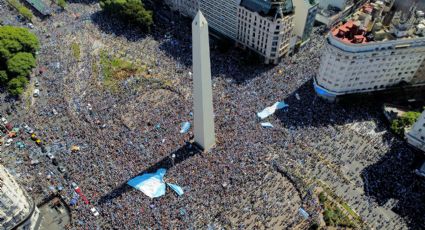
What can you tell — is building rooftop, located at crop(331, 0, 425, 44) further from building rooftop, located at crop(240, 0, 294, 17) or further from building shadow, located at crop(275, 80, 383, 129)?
building shadow, located at crop(275, 80, 383, 129)

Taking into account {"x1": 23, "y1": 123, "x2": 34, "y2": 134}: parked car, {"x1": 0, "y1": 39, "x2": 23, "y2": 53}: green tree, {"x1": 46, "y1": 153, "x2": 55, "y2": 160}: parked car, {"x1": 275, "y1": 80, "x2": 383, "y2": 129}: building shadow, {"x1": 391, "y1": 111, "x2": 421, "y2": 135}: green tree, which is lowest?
{"x1": 46, "y1": 153, "x2": 55, "y2": 160}: parked car

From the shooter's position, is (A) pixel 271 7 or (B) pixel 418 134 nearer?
(B) pixel 418 134

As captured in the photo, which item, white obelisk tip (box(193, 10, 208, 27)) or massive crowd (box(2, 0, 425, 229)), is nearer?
white obelisk tip (box(193, 10, 208, 27))

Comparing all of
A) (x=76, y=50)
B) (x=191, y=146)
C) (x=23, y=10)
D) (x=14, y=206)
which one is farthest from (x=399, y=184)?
(x=23, y=10)

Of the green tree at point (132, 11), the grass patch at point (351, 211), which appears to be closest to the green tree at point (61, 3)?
the green tree at point (132, 11)

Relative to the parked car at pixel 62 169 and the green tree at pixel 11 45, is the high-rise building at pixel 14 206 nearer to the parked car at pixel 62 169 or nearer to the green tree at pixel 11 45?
the parked car at pixel 62 169

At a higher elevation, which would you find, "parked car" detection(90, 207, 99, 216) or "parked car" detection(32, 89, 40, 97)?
"parked car" detection(32, 89, 40, 97)

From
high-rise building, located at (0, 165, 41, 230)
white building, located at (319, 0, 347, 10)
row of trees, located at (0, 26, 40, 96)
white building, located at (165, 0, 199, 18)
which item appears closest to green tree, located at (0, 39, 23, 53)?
row of trees, located at (0, 26, 40, 96)

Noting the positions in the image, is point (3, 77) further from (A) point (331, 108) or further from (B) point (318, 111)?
(A) point (331, 108)
